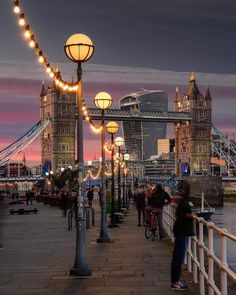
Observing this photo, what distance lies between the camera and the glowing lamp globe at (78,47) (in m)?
11.5

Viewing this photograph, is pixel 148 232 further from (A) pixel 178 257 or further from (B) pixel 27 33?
(A) pixel 178 257

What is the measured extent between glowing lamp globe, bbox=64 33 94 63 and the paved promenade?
3718 millimetres

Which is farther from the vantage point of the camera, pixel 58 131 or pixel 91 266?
pixel 58 131

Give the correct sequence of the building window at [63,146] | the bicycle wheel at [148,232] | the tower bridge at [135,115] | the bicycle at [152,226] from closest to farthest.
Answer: the bicycle at [152,226] → the bicycle wheel at [148,232] → the building window at [63,146] → the tower bridge at [135,115]

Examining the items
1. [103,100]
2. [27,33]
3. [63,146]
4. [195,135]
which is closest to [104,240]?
[103,100]

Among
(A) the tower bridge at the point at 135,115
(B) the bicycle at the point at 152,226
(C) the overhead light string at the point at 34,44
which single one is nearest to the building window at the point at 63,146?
(A) the tower bridge at the point at 135,115

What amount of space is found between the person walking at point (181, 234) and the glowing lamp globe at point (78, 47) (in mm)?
3369

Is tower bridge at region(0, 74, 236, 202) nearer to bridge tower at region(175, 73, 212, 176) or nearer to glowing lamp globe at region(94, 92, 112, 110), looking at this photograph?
bridge tower at region(175, 73, 212, 176)

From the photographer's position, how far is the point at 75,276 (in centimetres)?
1075

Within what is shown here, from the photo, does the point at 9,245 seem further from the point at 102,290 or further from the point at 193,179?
the point at 193,179

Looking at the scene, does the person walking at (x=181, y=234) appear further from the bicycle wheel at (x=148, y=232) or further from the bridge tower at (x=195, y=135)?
→ the bridge tower at (x=195, y=135)

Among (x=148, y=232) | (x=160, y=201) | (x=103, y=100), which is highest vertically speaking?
(x=103, y=100)

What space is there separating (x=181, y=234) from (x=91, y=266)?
10.4 ft

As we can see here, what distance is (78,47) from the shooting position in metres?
11.5
